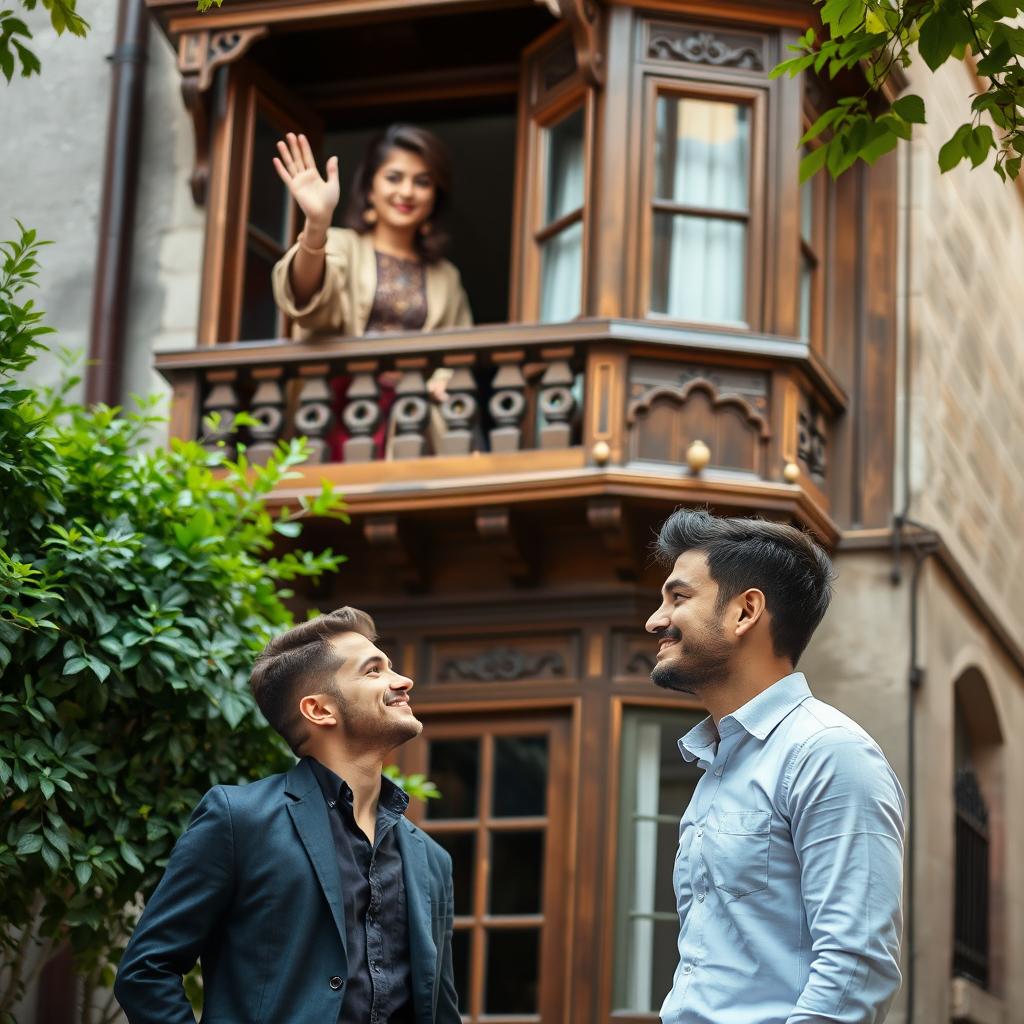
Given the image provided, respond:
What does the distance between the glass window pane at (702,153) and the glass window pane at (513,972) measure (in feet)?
13.5

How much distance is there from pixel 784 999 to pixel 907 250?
28.1ft

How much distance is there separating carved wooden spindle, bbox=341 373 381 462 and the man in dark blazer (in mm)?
5605

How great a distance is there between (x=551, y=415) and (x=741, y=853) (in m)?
6.65

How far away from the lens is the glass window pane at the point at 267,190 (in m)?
12.3

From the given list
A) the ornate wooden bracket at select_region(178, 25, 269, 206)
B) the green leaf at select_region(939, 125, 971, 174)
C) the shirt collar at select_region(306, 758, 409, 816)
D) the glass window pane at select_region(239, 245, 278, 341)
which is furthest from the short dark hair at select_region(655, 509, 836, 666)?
the ornate wooden bracket at select_region(178, 25, 269, 206)

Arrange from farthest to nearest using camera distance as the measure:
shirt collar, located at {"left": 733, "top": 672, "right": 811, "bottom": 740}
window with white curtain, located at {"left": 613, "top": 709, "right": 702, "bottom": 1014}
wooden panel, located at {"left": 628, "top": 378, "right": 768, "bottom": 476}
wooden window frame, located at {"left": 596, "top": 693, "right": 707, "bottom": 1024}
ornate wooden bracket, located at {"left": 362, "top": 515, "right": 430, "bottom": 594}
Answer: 1. ornate wooden bracket, located at {"left": 362, "top": 515, "right": 430, "bottom": 594}
2. wooden panel, located at {"left": 628, "top": 378, "right": 768, "bottom": 476}
3. window with white curtain, located at {"left": 613, "top": 709, "right": 702, "bottom": 1014}
4. wooden window frame, located at {"left": 596, "top": 693, "right": 707, "bottom": 1024}
5. shirt collar, located at {"left": 733, "top": 672, "right": 811, "bottom": 740}

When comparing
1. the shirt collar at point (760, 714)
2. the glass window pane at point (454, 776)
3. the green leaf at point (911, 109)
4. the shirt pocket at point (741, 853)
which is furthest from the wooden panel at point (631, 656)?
the shirt pocket at point (741, 853)

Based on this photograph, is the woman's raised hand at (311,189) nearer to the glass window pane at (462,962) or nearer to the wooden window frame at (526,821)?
the wooden window frame at (526,821)

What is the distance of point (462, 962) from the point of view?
35.2ft

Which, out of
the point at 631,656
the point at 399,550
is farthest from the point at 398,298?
the point at 631,656

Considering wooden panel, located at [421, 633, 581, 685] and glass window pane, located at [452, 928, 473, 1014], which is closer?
glass window pane, located at [452, 928, 473, 1014]

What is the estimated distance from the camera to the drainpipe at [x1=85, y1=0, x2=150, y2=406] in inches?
483

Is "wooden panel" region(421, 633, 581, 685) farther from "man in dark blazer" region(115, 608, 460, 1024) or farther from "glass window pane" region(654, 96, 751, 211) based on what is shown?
"man in dark blazer" region(115, 608, 460, 1024)

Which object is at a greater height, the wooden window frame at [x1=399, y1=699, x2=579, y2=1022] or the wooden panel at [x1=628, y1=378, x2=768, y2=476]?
the wooden panel at [x1=628, y1=378, x2=768, y2=476]
